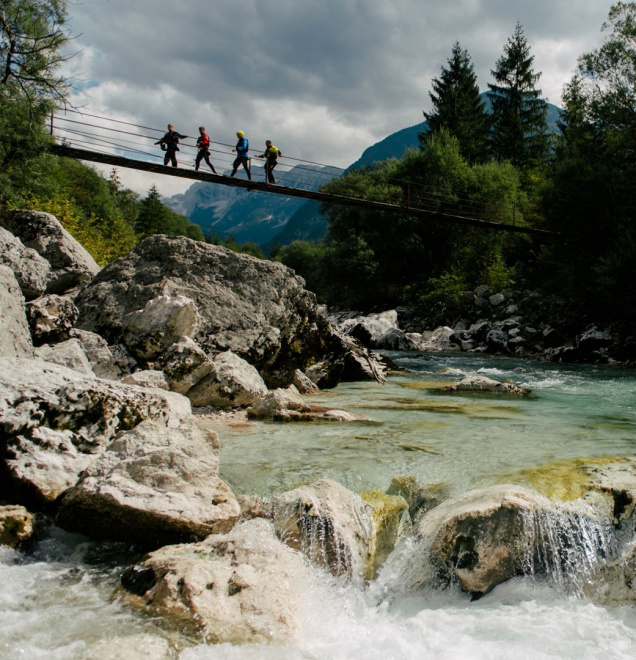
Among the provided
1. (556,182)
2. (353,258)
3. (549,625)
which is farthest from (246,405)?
(353,258)

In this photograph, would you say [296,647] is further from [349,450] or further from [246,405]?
[246,405]

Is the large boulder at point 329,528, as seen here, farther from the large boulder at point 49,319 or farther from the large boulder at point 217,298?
the large boulder at point 217,298

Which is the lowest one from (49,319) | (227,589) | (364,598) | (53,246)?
(364,598)

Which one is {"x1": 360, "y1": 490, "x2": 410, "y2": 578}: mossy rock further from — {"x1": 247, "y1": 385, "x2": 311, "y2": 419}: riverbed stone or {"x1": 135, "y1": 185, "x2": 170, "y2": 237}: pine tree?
{"x1": 135, "y1": 185, "x2": 170, "y2": 237}: pine tree

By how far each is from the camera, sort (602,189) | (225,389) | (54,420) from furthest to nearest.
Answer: (602,189)
(225,389)
(54,420)

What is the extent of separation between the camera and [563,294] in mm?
24297

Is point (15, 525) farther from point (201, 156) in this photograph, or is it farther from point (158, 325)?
point (201, 156)

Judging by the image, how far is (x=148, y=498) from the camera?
358 centimetres

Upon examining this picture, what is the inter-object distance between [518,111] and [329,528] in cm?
4870

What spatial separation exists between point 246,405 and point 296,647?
4.84m

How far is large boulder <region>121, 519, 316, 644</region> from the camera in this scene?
280 cm

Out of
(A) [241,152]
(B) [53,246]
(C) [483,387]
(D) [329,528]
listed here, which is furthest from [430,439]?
(A) [241,152]

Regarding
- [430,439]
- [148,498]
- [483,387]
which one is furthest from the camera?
[483,387]

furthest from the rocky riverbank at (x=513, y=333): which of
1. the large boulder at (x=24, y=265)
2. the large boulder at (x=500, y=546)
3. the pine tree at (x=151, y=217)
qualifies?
the pine tree at (x=151, y=217)
